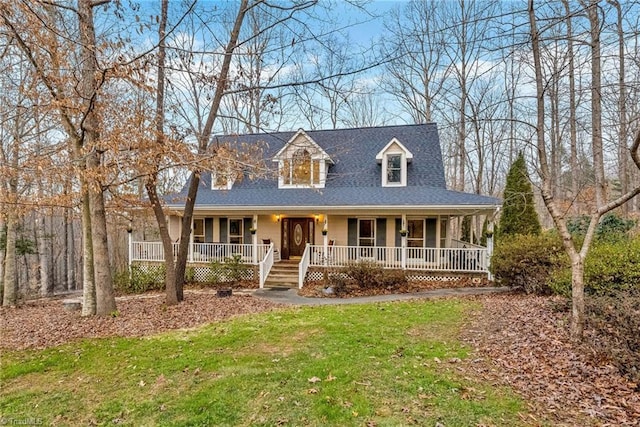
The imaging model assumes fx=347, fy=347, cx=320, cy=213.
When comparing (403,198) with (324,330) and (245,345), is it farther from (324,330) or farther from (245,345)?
(245,345)

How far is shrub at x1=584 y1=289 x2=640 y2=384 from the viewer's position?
415 cm

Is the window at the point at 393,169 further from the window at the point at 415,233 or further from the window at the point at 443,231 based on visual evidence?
the window at the point at 443,231

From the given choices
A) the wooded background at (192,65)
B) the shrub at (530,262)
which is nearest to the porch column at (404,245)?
the shrub at (530,262)

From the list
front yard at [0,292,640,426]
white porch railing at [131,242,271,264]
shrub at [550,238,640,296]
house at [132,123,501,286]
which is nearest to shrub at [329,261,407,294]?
house at [132,123,501,286]

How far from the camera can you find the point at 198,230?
16.9 m

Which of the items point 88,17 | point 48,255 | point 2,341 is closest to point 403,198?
point 88,17

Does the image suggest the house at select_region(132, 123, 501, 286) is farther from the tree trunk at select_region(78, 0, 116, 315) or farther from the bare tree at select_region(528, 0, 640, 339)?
the bare tree at select_region(528, 0, 640, 339)

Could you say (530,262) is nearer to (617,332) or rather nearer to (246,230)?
(617,332)

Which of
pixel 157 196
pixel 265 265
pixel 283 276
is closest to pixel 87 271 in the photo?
pixel 157 196

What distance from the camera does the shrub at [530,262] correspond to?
30.5ft

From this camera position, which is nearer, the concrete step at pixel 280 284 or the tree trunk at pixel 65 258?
the concrete step at pixel 280 284

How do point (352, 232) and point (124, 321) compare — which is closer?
point (124, 321)

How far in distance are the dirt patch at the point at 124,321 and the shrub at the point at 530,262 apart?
6968mm

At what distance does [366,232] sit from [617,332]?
35.4 feet
